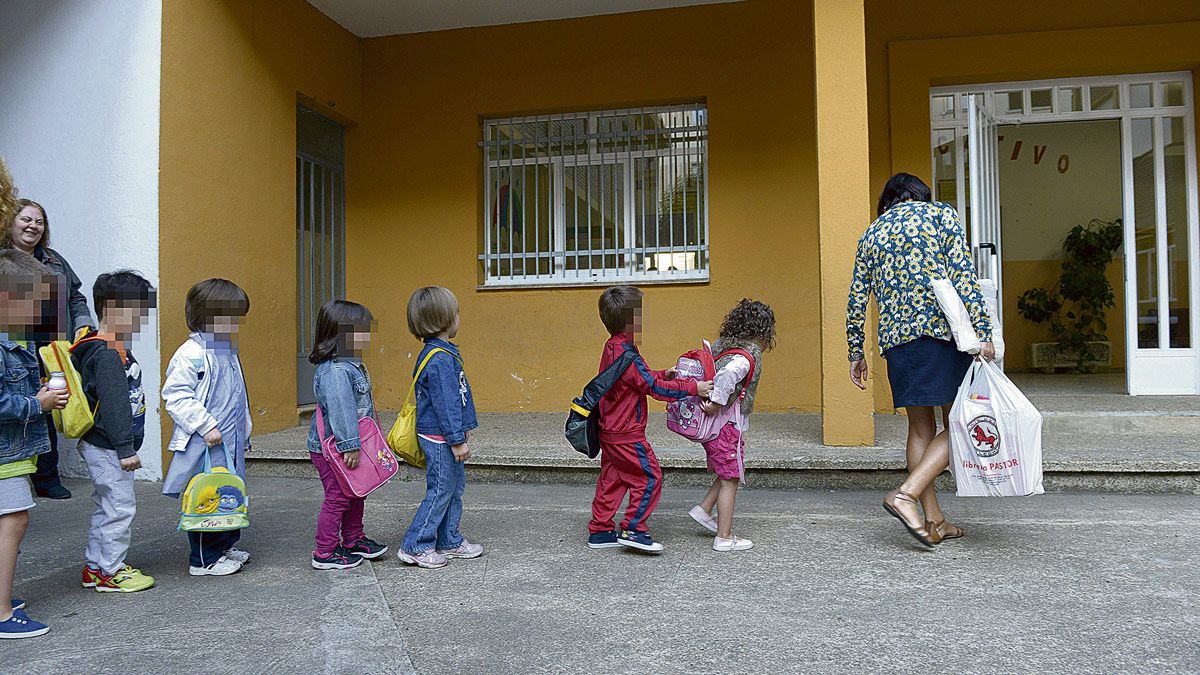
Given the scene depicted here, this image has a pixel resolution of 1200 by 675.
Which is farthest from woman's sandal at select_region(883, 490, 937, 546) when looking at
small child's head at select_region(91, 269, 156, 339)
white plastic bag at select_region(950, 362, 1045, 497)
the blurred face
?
the blurred face

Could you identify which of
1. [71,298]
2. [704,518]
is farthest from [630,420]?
[71,298]

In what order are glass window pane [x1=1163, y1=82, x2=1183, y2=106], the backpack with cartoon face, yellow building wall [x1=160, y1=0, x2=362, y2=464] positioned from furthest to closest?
glass window pane [x1=1163, y1=82, x2=1183, y2=106] < yellow building wall [x1=160, y1=0, x2=362, y2=464] < the backpack with cartoon face

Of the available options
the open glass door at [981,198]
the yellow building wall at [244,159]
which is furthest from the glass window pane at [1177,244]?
the yellow building wall at [244,159]

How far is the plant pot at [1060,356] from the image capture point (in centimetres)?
1009

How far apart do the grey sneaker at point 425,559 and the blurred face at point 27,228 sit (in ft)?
8.27

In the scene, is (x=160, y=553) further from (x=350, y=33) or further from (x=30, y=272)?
(x=350, y=33)

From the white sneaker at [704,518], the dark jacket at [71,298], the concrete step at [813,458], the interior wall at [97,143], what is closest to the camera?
the white sneaker at [704,518]

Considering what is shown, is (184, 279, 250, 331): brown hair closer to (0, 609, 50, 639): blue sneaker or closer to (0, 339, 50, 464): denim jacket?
(0, 339, 50, 464): denim jacket

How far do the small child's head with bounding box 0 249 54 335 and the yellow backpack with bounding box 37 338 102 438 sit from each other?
0.39 feet

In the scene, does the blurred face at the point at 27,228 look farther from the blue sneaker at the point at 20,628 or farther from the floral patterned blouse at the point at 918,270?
the floral patterned blouse at the point at 918,270

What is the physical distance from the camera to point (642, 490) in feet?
11.3

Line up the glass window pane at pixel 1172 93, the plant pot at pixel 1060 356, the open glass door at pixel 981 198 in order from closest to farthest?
the open glass door at pixel 981 198
the glass window pane at pixel 1172 93
the plant pot at pixel 1060 356

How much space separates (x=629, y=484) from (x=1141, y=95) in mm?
5861

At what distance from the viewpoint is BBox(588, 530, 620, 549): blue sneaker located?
3.58 metres
